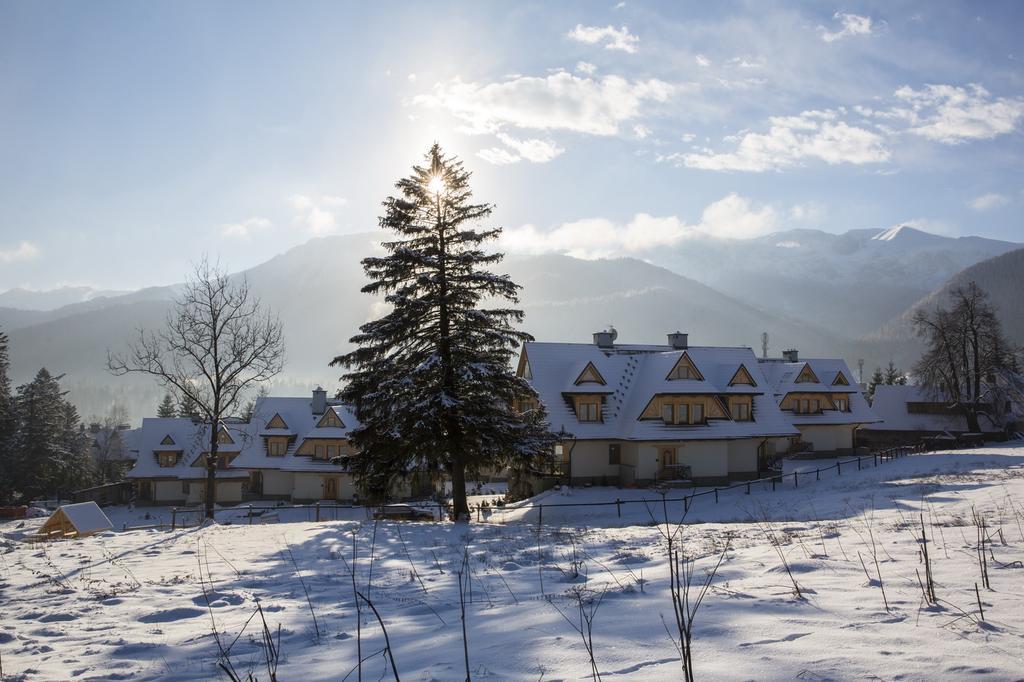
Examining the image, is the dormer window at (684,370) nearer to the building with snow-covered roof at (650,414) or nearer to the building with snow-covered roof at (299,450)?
the building with snow-covered roof at (650,414)

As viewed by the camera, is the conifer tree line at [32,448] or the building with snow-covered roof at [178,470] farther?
the building with snow-covered roof at [178,470]

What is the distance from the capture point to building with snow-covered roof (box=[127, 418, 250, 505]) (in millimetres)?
57312

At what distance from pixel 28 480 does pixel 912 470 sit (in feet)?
211

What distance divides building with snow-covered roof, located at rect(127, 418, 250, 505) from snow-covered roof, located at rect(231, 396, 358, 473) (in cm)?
346

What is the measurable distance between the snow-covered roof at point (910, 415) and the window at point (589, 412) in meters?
34.7

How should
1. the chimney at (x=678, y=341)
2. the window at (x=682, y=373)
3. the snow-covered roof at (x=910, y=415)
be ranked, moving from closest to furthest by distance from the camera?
the window at (x=682, y=373) < the chimney at (x=678, y=341) < the snow-covered roof at (x=910, y=415)

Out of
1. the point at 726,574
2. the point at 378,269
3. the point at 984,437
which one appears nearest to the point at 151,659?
the point at 726,574

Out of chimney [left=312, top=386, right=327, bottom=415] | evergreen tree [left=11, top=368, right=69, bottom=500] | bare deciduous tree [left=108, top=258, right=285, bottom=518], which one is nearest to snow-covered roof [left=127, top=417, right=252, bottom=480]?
evergreen tree [left=11, top=368, right=69, bottom=500]

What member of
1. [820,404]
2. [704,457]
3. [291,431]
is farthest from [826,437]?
[291,431]

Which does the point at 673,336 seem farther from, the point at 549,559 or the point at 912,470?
the point at 549,559

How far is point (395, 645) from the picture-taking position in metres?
6.45

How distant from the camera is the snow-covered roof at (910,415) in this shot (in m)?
61.5

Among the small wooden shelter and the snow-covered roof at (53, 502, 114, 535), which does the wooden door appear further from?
the small wooden shelter

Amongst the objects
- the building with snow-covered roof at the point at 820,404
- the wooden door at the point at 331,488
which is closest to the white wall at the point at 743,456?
the building with snow-covered roof at the point at 820,404
